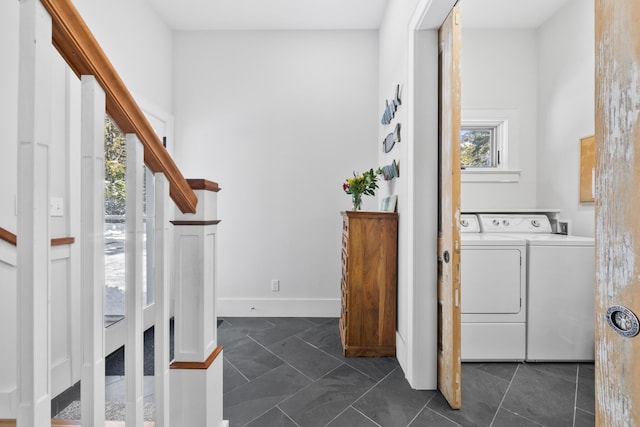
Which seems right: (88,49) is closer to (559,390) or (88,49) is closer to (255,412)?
(255,412)

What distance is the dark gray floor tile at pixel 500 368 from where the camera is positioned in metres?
2.05

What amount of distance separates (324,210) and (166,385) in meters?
2.41

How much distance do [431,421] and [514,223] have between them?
74.0 inches

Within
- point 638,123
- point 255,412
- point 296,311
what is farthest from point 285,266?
point 638,123

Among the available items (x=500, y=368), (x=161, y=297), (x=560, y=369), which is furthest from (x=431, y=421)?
(x=161, y=297)

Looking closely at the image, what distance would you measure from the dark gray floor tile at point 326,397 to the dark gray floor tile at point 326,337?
31cm

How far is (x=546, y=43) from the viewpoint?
287cm

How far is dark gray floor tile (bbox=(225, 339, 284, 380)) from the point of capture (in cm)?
207

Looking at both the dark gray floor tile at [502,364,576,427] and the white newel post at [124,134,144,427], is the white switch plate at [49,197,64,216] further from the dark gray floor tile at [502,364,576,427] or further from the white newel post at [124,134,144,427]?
the dark gray floor tile at [502,364,576,427]

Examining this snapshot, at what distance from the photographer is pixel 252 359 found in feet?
7.35

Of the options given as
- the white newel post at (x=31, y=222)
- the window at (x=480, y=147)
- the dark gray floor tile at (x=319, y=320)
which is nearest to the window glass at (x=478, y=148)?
the window at (x=480, y=147)

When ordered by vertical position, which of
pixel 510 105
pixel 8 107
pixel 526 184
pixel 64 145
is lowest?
pixel 526 184

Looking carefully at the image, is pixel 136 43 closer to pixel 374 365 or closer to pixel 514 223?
pixel 374 365

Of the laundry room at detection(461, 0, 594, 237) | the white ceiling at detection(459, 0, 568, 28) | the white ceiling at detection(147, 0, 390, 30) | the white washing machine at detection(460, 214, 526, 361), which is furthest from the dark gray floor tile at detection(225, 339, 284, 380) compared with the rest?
the white ceiling at detection(459, 0, 568, 28)
